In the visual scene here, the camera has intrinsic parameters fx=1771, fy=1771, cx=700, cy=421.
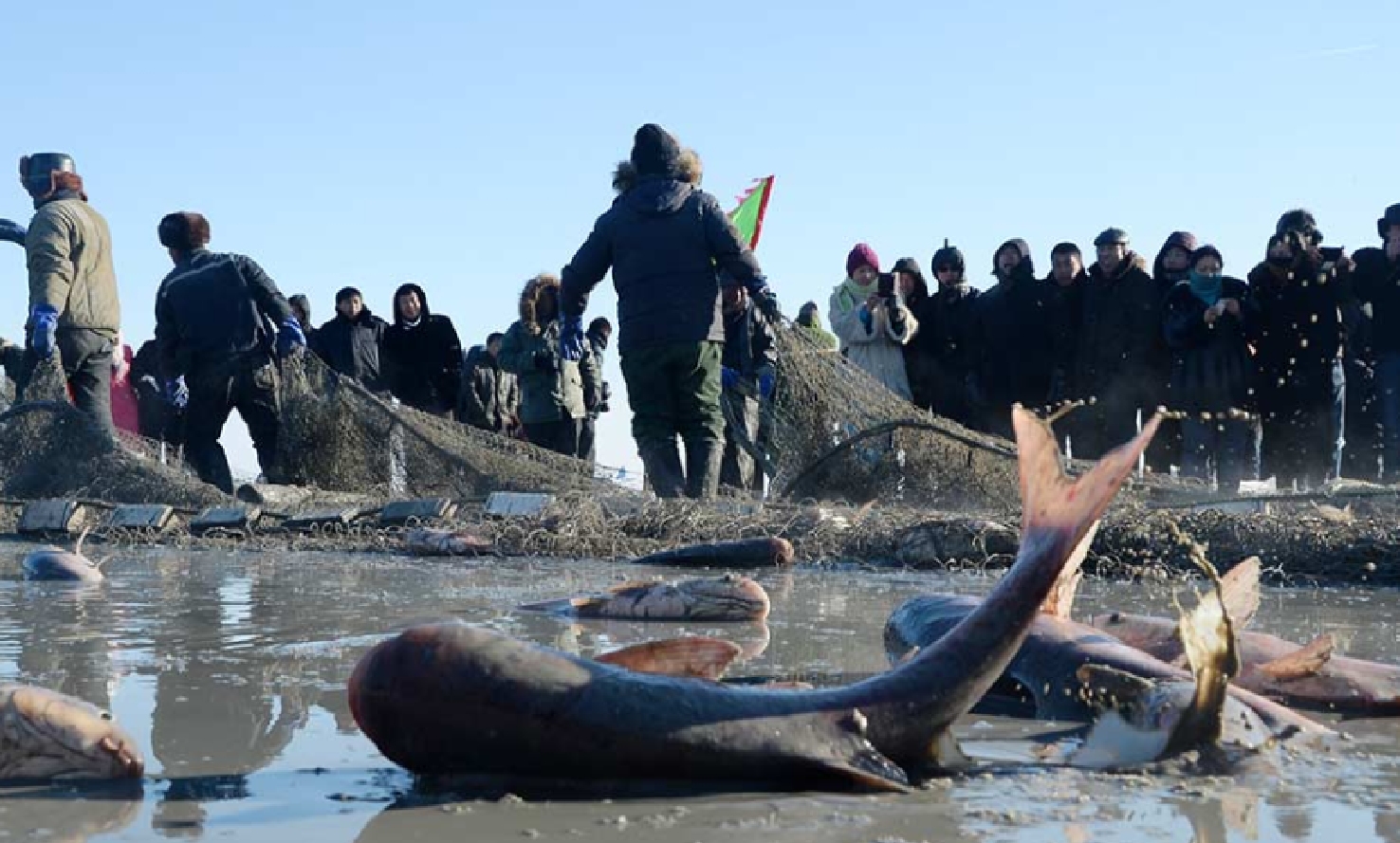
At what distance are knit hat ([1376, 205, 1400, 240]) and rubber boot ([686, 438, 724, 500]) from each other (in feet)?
18.3

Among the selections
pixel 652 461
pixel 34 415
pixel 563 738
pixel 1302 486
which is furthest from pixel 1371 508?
pixel 34 415

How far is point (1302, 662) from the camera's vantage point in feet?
14.6

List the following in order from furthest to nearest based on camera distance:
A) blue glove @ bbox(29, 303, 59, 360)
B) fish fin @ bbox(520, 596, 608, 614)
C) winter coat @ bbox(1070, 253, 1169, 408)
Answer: winter coat @ bbox(1070, 253, 1169, 408) → blue glove @ bbox(29, 303, 59, 360) → fish fin @ bbox(520, 596, 608, 614)

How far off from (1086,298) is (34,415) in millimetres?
8407

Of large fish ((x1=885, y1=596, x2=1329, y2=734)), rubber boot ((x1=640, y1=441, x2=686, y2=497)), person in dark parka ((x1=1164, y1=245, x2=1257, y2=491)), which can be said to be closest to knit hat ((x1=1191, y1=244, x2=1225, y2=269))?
person in dark parka ((x1=1164, y1=245, x2=1257, y2=491))

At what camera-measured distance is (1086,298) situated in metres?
14.2

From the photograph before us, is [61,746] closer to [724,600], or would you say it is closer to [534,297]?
[724,600]

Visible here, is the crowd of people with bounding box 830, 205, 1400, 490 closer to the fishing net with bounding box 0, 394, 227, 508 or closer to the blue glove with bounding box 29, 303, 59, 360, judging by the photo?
the fishing net with bounding box 0, 394, 227, 508

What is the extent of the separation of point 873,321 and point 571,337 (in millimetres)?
3228

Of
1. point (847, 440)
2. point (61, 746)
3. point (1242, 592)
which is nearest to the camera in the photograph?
point (61, 746)

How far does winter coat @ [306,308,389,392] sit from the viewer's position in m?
16.9

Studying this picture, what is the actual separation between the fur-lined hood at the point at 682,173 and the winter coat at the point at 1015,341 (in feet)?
13.4

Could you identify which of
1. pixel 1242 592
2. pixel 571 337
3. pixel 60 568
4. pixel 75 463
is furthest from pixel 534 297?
pixel 1242 592

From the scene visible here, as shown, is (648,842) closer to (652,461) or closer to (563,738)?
(563,738)
